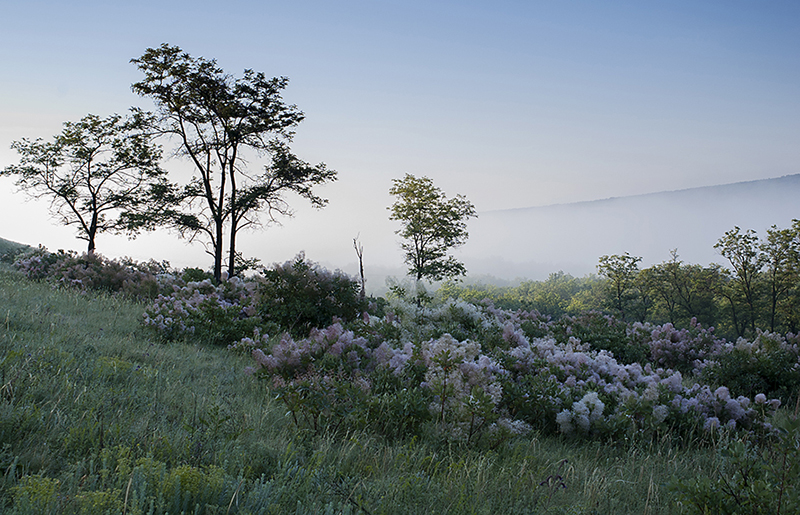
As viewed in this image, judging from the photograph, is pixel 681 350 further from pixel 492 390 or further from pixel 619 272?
pixel 619 272

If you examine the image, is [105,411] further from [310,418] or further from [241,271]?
[241,271]

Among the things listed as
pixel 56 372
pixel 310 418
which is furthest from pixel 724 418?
pixel 56 372

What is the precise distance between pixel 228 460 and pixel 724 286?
45753 mm

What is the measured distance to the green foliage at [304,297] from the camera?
763cm

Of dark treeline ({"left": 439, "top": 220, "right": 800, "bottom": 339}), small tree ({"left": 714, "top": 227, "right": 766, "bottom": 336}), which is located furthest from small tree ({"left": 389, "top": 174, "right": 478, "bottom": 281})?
small tree ({"left": 714, "top": 227, "right": 766, "bottom": 336})

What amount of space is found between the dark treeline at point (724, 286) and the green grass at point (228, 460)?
2678 centimetres

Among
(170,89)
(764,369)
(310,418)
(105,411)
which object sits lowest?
(764,369)

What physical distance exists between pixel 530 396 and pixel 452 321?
3.13 m

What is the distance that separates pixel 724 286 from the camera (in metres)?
37.2

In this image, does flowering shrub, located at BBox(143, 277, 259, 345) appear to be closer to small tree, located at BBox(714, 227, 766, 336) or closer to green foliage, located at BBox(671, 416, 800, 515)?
green foliage, located at BBox(671, 416, 800, 515)

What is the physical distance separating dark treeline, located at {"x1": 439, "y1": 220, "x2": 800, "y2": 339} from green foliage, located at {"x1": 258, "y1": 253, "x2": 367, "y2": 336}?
22.6 meters

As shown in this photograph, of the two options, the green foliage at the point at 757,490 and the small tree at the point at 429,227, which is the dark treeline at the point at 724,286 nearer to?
the small tree at the point at 429,227

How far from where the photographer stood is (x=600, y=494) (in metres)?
2.64

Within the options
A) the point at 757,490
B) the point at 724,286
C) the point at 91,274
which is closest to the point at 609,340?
the point at 757,490
